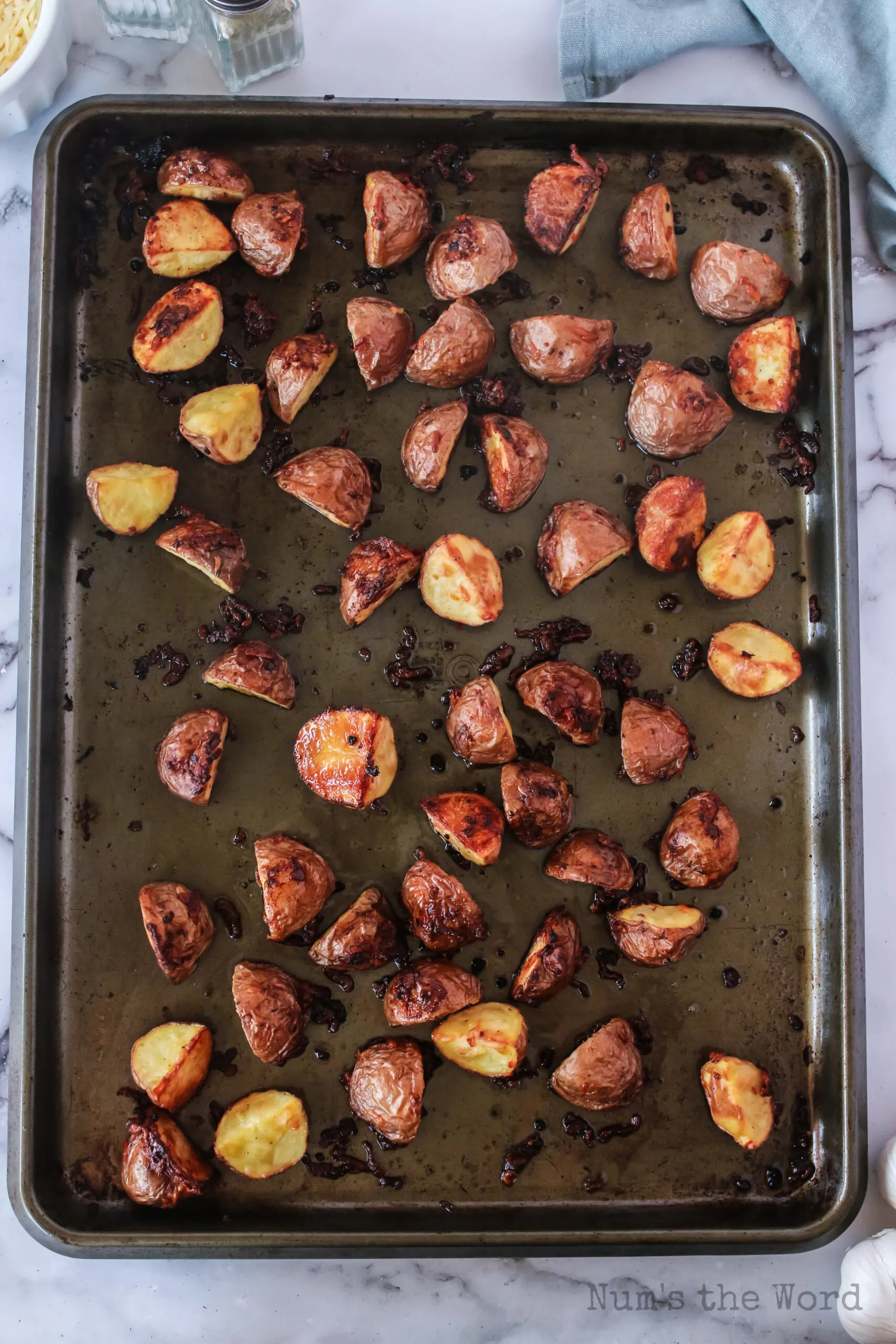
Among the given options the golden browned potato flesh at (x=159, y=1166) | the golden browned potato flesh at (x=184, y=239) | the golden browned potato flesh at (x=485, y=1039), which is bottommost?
the golden browned potato flesh at (x=159, y=1166)

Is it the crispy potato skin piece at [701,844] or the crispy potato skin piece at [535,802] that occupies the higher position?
the crispy potato skin piece at [535,802]

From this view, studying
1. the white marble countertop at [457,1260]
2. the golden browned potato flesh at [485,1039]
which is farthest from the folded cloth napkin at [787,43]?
the golden browned potato flesh at [485,1039]

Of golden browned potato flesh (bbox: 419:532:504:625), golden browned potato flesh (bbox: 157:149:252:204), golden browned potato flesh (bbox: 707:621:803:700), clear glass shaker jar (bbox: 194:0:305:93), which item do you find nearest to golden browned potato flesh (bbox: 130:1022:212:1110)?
golden browned potato flesh (bbox: 419:532:504:625)

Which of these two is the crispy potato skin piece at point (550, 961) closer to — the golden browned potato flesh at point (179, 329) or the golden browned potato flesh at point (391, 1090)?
the golden browned potato flesh at point (391, 1090)

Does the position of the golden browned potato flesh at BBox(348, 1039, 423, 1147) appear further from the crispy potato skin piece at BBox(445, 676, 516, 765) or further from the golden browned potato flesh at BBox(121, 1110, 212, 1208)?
the crispy potato skin piece at BBox(445, 676, 516, 765)

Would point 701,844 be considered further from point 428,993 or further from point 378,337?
point 378,337

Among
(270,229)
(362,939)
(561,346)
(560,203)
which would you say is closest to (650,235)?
(560,203)

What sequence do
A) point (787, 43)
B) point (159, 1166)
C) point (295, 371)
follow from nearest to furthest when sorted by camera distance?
point (159, 1166)
point (295, 371)
point (787, 43)
